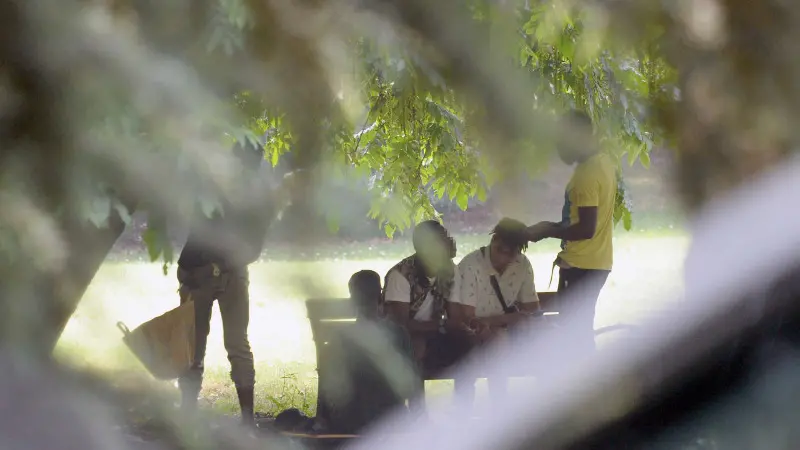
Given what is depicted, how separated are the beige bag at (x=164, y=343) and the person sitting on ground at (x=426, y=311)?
0.39 meters

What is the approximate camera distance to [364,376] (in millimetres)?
1031

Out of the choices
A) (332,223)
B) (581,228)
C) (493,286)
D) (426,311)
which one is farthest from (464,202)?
(493,286)

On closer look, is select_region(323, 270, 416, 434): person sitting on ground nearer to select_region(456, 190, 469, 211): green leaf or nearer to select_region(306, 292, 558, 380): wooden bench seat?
select_region(306, 292, 558, 380): wooden bench seat

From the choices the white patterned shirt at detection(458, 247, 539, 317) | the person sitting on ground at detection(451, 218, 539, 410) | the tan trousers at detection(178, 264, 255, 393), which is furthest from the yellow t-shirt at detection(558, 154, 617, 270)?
the white patterned shirt at detection(458, 247, 539, 317)

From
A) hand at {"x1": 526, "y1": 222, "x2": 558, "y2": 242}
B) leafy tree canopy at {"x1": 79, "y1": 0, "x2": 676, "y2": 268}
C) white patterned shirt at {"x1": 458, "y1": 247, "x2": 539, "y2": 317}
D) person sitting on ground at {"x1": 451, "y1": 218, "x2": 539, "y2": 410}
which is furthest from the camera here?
white patterned shirt at {"x1": 458, "y1": 247, "x2": 539, "y2": 317}

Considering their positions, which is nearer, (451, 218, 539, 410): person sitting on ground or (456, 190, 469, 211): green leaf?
(456, 190, 469, 211): green leaf

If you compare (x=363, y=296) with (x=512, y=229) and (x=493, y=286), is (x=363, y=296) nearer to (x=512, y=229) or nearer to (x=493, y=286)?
(x=512, y=229)

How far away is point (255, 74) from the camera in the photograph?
0.83 metres

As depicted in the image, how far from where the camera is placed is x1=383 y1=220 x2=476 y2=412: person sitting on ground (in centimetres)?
246

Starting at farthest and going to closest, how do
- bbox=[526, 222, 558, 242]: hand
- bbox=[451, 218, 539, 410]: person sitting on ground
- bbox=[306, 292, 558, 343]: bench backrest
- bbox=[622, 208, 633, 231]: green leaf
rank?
bbox=[451, 218, 539, 410]: person sitting on ground → bbox=[622, 208, 633, 231]: green leaf → bbox=[526, 222, 558, 242]: hand → bbox=[306, 292, 558, 343]: bench backrest

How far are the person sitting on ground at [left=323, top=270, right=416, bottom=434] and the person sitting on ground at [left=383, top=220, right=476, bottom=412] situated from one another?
0.16 metres

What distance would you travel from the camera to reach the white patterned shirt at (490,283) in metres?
4.04

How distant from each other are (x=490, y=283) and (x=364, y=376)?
10.6 feet

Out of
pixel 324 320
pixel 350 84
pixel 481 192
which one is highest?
pixel 350 84
